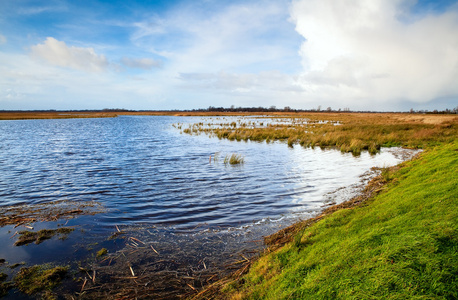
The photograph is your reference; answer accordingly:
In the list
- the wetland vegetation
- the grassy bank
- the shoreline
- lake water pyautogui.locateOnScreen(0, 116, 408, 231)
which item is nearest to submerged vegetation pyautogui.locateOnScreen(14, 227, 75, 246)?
the wetland vegetation

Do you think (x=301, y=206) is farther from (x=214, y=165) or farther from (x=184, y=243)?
(x=214, y=165)

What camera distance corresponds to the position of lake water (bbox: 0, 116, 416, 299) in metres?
6.59

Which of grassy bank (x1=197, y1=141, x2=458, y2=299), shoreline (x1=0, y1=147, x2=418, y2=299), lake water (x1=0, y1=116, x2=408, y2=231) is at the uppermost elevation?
grassy bank (x1=197, y1=141, x2=458, y2=299)

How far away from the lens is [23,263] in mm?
6207

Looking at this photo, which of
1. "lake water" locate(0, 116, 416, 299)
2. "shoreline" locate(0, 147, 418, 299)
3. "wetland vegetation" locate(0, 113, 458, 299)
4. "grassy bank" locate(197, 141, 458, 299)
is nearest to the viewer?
"grassy bank" locate(197, 141, 458, 299)

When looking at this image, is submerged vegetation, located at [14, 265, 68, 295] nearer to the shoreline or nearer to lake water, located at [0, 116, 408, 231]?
the shoreline

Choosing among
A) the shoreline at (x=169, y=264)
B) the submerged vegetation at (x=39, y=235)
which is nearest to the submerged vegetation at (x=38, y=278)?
the shoreline at (x=169, y=264)

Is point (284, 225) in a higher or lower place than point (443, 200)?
lower

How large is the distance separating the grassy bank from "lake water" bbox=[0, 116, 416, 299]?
5.06 ft

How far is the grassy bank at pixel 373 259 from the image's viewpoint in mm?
3627

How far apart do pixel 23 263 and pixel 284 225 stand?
745cm

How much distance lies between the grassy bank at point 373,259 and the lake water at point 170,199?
5.06 ft

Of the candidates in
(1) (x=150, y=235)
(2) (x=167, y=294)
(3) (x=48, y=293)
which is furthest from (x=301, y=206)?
(3) (x=48, y=293)

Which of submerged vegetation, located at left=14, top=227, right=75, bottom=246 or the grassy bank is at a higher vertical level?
the grassy bank
